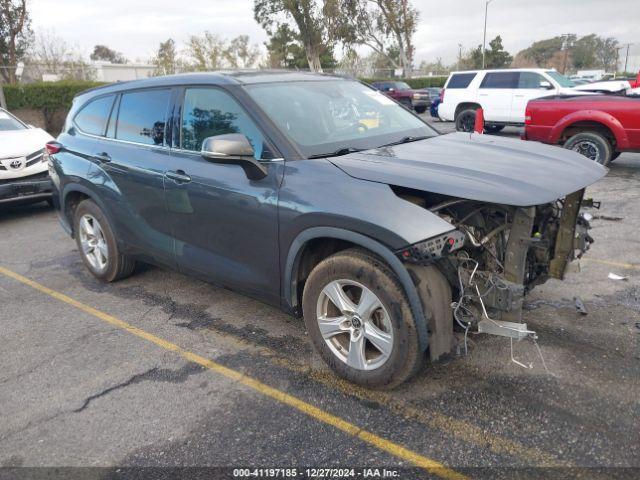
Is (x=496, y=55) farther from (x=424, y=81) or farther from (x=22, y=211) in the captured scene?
(x=22, y=211)

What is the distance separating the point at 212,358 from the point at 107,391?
69cm

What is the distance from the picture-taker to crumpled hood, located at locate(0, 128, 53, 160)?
7.56m

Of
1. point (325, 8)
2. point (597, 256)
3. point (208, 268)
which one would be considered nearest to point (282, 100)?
point (208, 268)

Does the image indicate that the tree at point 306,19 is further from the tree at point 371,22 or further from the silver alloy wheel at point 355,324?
the silver alloy wheel at point 355,324

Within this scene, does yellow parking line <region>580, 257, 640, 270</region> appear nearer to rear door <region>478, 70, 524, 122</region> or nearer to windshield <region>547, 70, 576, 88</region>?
rear door <region>478, 70, 524, 122</region>

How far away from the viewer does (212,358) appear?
11.8 feet

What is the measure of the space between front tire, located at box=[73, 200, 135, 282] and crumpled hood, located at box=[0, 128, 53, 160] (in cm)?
326

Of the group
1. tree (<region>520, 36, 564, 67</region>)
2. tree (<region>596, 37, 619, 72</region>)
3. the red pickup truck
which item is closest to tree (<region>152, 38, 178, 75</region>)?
the red pickup truck

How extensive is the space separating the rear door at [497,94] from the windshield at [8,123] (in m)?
11.4

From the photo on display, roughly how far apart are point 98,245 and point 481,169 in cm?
367

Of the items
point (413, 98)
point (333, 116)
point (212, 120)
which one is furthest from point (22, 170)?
point (413, 98)

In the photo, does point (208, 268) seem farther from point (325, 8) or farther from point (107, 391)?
point (325, 8)

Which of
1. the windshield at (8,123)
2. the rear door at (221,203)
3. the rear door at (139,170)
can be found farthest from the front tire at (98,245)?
the windshield at (8,123)

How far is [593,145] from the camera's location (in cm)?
892
